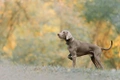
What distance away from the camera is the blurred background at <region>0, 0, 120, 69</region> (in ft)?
81.4

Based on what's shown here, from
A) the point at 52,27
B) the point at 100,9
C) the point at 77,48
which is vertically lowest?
the point at 77,48

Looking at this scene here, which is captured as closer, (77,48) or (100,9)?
(77,48)

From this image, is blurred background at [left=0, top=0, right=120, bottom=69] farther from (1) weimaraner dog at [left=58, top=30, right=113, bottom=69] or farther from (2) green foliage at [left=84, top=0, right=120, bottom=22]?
(1) weimaraner dog at [left=58, top=30, right=113, bottom=69]

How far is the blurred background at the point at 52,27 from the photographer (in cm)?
2481

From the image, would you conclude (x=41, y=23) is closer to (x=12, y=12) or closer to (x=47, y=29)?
(x=47, y=29)

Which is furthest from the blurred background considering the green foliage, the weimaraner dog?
the weimaraner dog

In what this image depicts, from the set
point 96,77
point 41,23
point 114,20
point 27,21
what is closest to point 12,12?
point 27,21

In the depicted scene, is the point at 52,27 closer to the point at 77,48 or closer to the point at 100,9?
the point at 100,9

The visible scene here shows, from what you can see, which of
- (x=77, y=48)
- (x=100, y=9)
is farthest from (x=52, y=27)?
(x=77, y=48)

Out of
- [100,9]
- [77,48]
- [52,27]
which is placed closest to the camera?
[77,48]

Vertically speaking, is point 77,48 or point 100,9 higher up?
point 100,9

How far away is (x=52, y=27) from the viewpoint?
30.4 m

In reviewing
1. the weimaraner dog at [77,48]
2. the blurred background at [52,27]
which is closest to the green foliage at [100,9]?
the blurred background at [52,27]

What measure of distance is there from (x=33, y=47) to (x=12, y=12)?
8200 mm
